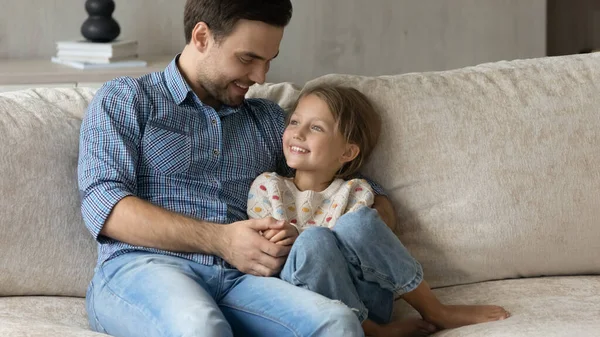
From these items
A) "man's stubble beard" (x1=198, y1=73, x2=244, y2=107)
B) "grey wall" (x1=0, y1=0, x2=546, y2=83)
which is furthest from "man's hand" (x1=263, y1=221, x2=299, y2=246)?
"grey wall" (x1=0, y1=0, x2=546, y2=83)

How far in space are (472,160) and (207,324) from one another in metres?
0.84

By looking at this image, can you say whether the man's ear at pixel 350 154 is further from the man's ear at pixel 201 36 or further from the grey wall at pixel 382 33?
the grey wall at pixel 382 33

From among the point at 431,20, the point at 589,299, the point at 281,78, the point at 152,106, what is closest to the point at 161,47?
the point at 281,78

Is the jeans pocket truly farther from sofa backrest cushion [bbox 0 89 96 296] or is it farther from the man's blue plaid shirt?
sofa backrest cushion [bbox 0 89 96 296]

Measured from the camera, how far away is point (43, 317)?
1.98 metres

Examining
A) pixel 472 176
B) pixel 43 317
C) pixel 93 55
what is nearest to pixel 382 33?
pixel 93 55

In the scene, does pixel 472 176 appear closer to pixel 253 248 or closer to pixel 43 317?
pixel 253 248

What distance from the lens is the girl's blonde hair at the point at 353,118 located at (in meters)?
2.21

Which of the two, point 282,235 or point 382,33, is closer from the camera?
point 282,235

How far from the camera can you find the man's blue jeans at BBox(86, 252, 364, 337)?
5.72ft

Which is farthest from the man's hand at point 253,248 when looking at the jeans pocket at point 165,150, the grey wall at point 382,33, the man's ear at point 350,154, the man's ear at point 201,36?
the grey wall at point 382,33

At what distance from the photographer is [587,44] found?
174 inches

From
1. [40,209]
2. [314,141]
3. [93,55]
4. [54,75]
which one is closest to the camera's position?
[40,209]

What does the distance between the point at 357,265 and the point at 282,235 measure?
0.54ft
